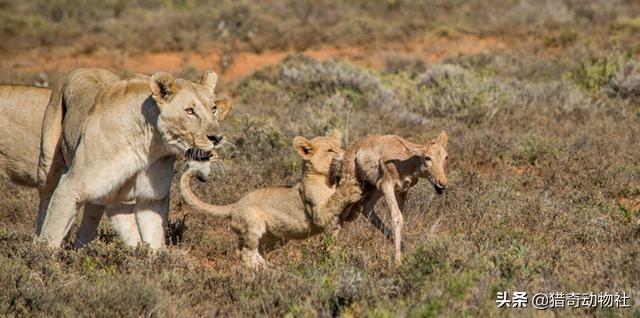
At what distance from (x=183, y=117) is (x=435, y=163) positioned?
79.8 inches

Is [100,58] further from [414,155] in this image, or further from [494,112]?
[414,155]

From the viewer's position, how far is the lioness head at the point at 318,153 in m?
7.26

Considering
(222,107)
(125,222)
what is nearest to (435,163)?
(222,107)

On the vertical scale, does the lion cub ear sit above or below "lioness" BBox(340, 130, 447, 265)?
above

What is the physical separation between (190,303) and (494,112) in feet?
26.9

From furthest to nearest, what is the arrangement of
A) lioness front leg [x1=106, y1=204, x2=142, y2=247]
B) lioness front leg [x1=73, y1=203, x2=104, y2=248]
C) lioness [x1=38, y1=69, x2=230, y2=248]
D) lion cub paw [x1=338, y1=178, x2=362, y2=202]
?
lioness front leg [x1=73, y1=203, x2=104, y2=248] < lioness front leg [x1=106, y1=204, x2=142, y2=247] < lion cub paw [x1=338, y1=178, x2=362, y2=202] < lioness [x1=38, y1=69, x2=230, y2=248]

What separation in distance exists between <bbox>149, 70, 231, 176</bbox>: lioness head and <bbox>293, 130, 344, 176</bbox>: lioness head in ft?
3.19

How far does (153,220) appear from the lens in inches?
283

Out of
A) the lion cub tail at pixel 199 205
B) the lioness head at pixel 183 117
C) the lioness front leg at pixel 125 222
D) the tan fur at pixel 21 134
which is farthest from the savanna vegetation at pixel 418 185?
the lioness head at pixel 183 117

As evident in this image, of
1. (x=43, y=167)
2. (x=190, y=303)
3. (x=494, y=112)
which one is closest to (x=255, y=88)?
(x=494, y=112)

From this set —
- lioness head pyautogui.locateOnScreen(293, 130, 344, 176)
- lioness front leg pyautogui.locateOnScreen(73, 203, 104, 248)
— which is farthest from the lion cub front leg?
lioness front leg pyautogui.locateOnScreen(73, 203, 104, 248)

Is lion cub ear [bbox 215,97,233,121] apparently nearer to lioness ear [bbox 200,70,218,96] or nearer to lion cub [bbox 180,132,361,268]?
lioness ear [bbox 200,70,218,96]

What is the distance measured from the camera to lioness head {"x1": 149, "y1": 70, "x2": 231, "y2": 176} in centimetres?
645

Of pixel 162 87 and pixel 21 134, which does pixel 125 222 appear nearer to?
pixel 21 134
